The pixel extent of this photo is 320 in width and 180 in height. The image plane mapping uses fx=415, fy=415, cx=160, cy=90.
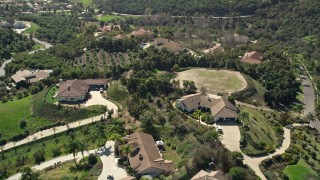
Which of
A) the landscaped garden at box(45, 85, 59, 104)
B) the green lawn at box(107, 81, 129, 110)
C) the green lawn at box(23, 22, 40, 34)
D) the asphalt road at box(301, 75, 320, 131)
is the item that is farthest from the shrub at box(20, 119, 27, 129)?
the green lawn at box(23, 22, 40, 34)

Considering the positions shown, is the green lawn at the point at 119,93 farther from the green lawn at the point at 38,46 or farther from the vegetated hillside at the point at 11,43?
the green lawn at the point at 38,46

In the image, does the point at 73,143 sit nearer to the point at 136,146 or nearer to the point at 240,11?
the point at 136,146

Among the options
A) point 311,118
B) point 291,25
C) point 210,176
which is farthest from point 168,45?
point 210,176

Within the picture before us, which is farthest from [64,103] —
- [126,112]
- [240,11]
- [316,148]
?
[240,11]

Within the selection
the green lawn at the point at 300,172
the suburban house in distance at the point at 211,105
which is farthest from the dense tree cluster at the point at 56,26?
the green lawn at the point at 300,172

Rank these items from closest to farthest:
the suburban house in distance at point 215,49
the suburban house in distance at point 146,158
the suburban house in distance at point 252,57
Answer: the suburban house in distance at point 146,158
the suburban house in distance at point 252,57
the suburban house in distance at point 215,49

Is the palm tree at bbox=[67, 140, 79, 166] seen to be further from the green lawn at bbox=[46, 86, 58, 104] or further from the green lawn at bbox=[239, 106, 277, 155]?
the green lawn at bbox=[239, 106, 277, 155]
